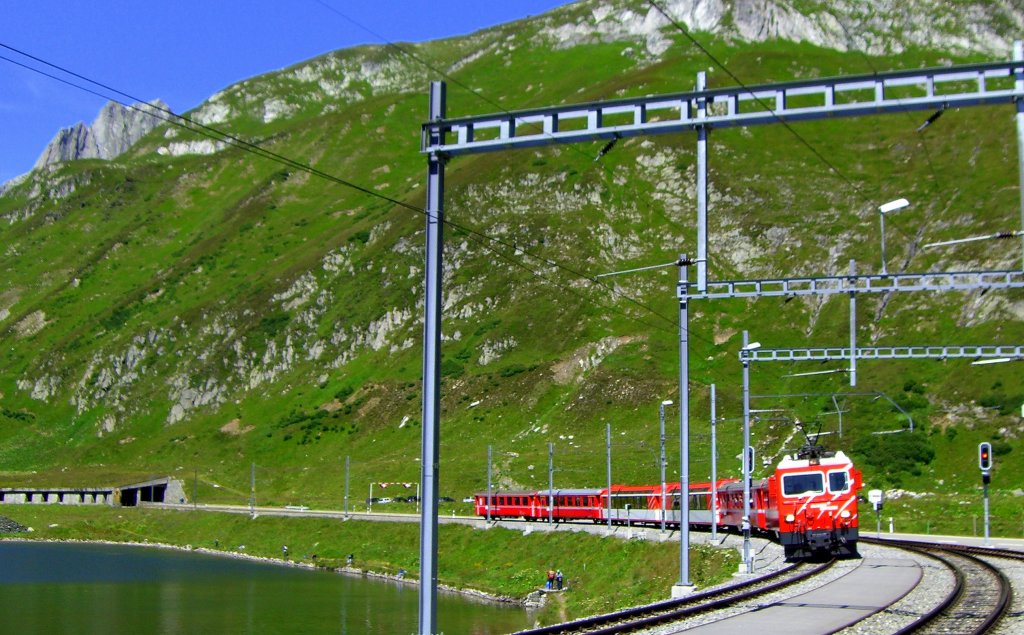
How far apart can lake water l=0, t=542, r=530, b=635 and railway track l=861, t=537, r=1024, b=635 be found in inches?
988

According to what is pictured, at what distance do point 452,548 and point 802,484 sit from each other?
4761 cm

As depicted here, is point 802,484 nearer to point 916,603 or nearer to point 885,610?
point 916,603

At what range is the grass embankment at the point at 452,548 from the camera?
5981 centimetres

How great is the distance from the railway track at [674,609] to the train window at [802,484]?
20.8ft

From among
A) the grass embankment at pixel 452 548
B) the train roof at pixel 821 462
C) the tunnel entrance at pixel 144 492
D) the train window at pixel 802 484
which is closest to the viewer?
the train window at pixel 802 484

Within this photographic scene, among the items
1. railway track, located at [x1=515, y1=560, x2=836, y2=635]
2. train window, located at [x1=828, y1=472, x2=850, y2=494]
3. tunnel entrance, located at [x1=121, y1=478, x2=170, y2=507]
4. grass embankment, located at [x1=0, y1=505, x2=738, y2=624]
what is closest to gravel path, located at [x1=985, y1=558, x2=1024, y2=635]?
train window, located at [x1=828, y1=472, x2=850, y2=494]

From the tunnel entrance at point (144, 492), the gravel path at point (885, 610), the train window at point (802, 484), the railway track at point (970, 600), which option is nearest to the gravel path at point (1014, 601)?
the railway track at point (970, 600)

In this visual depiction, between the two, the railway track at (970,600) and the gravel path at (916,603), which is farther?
the gravel path at (916,603)

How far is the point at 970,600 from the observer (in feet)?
98.1

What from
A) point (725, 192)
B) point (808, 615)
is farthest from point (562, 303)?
point (808, 615)

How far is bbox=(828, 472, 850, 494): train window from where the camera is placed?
150ft

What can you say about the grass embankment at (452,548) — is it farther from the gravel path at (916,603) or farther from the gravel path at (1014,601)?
the gravel path at (1014,601)

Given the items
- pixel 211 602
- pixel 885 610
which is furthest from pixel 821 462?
pixel 211 602

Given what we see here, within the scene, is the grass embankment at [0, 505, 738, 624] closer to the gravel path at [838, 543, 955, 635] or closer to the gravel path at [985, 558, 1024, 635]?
the gravel path at [838, 543, 955, 635]
